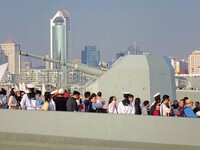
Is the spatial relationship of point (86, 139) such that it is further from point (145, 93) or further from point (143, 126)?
point (145, 93)

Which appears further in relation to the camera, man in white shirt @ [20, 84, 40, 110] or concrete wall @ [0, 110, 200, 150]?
man in white shirt @ [20, 84, 40, 110]

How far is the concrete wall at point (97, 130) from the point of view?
8.51m

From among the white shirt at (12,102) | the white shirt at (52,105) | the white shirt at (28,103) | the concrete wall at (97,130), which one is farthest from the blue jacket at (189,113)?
the white shirt at (12,102)

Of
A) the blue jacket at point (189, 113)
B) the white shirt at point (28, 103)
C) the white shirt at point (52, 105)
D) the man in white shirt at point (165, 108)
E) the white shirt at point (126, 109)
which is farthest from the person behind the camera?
the white shirt at point (28, 103)

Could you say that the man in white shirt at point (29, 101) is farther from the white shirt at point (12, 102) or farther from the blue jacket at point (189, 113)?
the blue jacket at point (189, 113)

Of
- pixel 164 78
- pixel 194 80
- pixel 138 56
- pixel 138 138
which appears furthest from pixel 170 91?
pixel 194 80

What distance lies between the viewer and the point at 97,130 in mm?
8977

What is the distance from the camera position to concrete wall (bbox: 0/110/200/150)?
8508mm

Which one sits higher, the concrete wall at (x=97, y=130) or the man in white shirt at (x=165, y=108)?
the man in white shirt at (x=165, y=108)

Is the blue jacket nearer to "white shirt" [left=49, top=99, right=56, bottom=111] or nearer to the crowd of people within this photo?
the crowd of people

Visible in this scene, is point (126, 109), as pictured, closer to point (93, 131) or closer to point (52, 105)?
point (93, 131)

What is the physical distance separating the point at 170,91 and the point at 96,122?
13.5ft

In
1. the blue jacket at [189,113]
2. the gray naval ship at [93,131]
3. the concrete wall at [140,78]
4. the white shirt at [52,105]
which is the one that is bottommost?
the gray naval ship at [93,131]

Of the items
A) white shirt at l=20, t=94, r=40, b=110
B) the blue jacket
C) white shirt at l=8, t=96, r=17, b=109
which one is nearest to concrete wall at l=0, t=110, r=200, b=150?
white shirt at l=20, t=94, r=40, b=110
